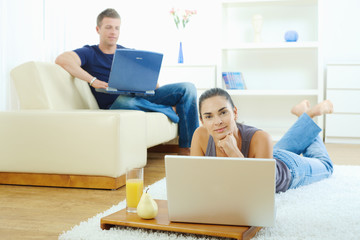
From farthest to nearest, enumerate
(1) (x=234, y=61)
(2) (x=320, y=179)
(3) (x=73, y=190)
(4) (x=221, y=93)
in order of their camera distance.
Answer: (1) (x=234, y=61) < (2) (x=320, y=179) < (3) (x=73, y=190) < (4) (x=221, y=93)

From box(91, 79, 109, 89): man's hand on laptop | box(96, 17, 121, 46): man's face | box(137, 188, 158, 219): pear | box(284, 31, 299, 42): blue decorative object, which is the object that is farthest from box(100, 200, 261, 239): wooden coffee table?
box(284, 31, 299, 42): blue decorative object

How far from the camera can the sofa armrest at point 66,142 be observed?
2.17 m

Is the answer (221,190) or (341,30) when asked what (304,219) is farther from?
(341,30)

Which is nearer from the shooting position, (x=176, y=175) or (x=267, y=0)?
(x=176, y=175)

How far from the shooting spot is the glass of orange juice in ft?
4.83

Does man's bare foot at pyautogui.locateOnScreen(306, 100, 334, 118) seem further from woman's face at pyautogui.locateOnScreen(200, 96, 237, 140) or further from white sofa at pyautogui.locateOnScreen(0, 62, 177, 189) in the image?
woman's face at pyautogui.locateOnScreen(200, 96, 237, 140)

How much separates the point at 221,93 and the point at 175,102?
167cm

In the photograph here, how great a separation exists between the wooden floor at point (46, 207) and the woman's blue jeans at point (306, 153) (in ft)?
2.48

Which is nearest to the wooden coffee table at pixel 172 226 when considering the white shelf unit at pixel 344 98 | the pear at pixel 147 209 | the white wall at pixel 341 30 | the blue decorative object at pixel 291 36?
Answer: the pear at pixel 147 209

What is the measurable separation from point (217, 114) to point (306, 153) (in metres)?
1.11

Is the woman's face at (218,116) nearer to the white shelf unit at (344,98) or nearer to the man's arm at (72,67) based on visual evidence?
the man's arm at (72,67)

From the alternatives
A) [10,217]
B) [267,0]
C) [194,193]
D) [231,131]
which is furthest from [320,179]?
[267,0]

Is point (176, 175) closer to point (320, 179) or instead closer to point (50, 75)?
point (320, 179)

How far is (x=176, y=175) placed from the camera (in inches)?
51.1
